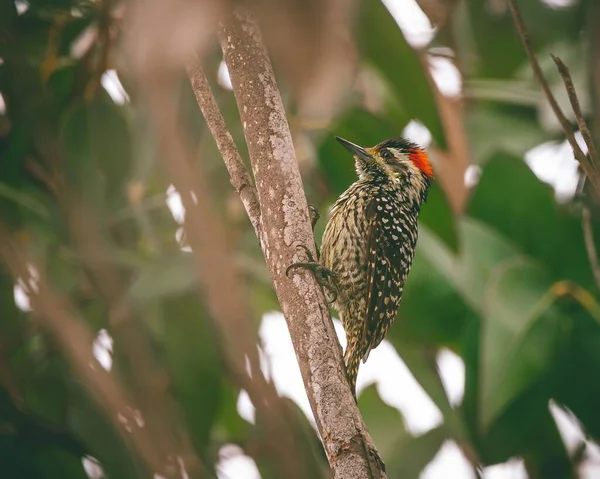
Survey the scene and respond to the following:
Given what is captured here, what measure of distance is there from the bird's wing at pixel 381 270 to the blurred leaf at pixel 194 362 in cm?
63

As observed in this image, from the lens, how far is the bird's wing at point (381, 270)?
3.39m

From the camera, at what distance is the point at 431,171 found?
12.8 feet

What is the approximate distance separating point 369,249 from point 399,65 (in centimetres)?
85

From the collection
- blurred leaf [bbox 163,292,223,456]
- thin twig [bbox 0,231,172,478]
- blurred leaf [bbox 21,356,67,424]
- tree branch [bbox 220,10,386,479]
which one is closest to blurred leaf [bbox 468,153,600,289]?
blurred leaf [bbox 163,292,223,456]

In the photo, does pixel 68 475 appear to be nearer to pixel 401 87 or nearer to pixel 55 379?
pixel 55 379

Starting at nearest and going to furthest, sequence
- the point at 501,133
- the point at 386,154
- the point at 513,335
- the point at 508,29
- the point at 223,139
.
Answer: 1. the point at 223,139
2. the point at 513,335
3. the point at 386,154
4. the point at 501,133
5. the point at 508,29

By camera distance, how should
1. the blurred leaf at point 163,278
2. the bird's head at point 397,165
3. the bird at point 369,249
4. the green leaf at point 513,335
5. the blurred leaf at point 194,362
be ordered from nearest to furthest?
the green leaf at point 513,335 < the blurred leaf at point 163,278 < the blurred leaf at point 194,362 < the bird at point 369,249 < the bird's head at point 397,165

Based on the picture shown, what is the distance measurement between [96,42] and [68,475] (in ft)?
5.57

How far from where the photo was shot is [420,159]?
3934 millimetres

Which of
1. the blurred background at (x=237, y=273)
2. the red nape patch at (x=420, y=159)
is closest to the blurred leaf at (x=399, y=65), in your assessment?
the blurred background at (x=237, y=273)

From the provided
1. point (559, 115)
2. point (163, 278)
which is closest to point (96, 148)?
point (163, 278)

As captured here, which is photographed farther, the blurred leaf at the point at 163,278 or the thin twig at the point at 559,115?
the blurred leaf at the point at 163,278

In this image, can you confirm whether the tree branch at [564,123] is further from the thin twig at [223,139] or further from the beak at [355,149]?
the beak at [355,149]

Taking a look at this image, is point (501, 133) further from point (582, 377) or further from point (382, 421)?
point (382, 421)
